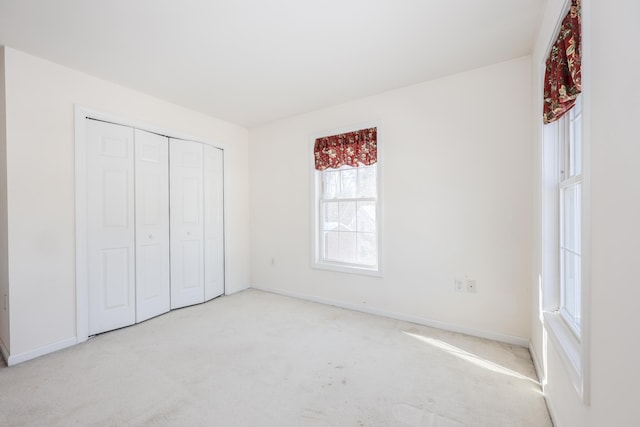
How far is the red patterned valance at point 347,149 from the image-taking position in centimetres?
320

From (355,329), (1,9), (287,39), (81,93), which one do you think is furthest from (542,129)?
(81,93)

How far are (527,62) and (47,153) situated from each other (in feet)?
14.3

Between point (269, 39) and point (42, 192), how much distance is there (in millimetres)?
2393

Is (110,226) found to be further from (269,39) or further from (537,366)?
(537,366)

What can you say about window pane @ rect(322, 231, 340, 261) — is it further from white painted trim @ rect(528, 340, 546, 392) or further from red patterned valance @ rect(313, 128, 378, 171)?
white painted trim @ rect(528, 340, 546, 392)

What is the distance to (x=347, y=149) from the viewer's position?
3.39 metres

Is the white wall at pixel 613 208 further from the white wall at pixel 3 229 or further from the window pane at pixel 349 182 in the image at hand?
the white wall at pixel 3 229

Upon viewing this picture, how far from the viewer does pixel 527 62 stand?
2414mm

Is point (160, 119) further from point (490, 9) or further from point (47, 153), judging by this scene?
point (490, 9)

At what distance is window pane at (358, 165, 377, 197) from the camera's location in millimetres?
3352

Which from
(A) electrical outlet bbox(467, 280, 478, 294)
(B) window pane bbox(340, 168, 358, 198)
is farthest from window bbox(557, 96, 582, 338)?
(B) window pane bbox(340, 168, 358, 198)

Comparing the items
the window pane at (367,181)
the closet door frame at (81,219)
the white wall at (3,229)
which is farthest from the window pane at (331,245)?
the white wall at (3,229)

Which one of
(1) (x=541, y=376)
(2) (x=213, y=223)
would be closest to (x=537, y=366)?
(1) (x=541, y=376)

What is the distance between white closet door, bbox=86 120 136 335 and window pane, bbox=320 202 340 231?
7.41 ft
